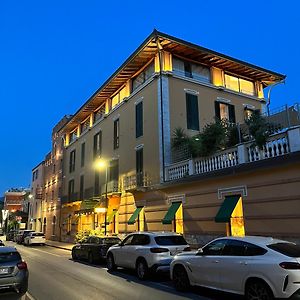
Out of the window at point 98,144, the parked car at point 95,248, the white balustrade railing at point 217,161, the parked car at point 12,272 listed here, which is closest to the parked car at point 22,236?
the window at point 98,144

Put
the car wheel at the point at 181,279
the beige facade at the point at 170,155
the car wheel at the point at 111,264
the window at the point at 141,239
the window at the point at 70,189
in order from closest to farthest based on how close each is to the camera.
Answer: the car wheel at the point at 181,279 → the window at the point at 141,239 → the beige facade at the point at 170,155 → the car wheel at the point at 111,264 → the window at the point at 70,189

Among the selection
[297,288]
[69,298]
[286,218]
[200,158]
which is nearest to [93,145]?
[200,158]

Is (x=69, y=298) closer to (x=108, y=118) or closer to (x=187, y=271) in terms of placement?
(x=187, y=271)

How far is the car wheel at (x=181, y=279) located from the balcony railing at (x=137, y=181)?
12345 mm

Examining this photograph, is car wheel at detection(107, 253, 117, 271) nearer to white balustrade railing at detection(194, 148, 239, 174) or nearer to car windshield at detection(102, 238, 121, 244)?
car windshield at detection(102, 238, 121, 244)

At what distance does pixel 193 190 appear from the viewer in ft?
64.0

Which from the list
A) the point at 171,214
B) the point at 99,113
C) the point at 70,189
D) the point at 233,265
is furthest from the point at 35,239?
the point at 233,265

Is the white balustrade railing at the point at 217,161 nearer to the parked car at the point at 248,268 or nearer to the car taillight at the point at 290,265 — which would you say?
the parked car at the point at 248,268

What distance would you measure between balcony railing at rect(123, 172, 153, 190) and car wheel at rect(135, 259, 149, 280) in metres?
10.0

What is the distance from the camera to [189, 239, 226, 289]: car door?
30.9 feet

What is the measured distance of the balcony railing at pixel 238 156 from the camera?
13.9 m

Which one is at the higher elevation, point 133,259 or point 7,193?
point 7,193

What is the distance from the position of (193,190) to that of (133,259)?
661 centimetres

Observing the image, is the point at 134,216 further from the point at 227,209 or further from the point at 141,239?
the point at 141,239
